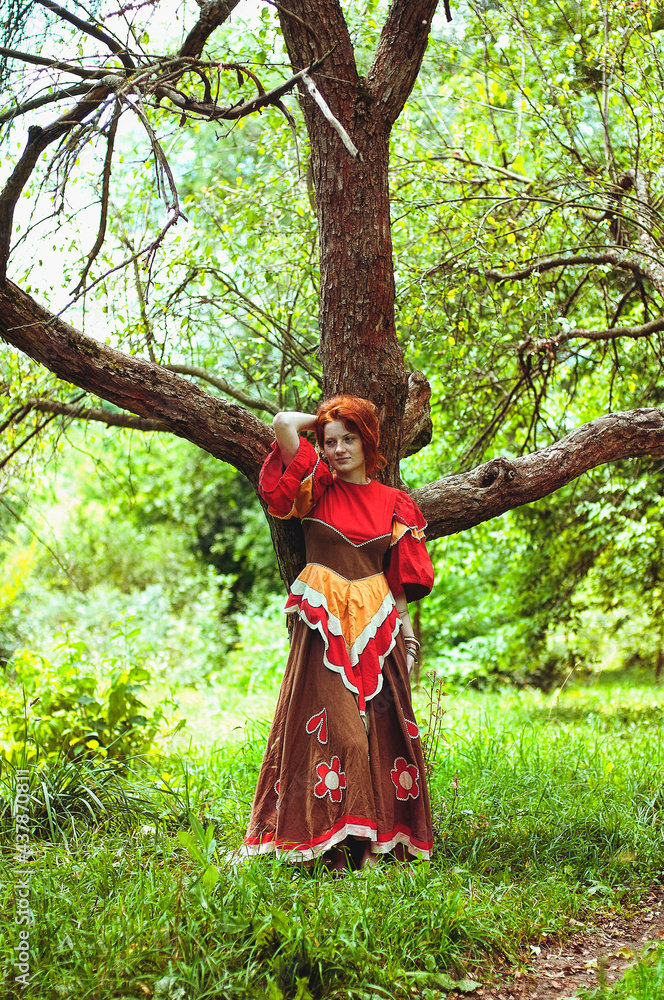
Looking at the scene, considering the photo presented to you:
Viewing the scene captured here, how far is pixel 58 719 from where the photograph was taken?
371cm

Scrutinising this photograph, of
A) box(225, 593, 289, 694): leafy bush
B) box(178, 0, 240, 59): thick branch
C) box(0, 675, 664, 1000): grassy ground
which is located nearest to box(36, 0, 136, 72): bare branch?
box(178, 0, 240, 59): thick branch

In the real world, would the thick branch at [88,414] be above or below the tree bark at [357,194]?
below

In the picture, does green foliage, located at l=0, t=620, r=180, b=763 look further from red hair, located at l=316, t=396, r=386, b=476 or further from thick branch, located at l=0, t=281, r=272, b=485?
red hair, located at l=316, t=396, r=386, b=476

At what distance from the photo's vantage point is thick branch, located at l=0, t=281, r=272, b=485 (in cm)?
255

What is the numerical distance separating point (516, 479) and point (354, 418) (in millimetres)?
763

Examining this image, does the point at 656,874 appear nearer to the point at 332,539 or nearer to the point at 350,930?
the point at 350,930

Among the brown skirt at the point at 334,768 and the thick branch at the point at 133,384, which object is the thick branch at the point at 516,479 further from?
the thick branch at the point at 133,384

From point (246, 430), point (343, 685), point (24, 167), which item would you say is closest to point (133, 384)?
point (246, 430)

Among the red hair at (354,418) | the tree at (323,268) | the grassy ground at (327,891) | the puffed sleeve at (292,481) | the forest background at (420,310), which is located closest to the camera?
the grassy ground at (327,891)

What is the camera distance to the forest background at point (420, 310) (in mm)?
3004

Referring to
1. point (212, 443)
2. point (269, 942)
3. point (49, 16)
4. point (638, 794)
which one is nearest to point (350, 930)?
point (269, 942)

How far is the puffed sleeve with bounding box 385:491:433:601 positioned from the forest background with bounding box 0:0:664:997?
1.80 feet

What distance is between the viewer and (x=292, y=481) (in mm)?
2723

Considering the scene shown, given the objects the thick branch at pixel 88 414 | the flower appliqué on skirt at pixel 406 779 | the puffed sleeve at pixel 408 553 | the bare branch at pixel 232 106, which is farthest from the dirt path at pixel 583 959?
the bare branch at pixel 232 106
